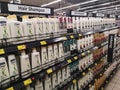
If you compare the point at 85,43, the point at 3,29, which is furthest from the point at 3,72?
the point at 85,43

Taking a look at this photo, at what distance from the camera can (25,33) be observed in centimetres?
170

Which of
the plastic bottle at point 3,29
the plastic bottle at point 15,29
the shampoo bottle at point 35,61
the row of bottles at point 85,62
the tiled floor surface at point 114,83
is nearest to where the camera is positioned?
the plastic bottle at point 3,29

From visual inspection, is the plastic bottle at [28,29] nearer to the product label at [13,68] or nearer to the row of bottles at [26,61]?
the row of bottles at [26,61]

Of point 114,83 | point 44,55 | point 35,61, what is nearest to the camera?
point 35,61

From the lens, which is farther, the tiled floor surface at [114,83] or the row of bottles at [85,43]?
the tiled floor surface at [114,83]

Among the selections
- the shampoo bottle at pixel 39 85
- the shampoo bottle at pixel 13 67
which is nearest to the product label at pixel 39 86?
the shampoo bottle at pixel 39 85

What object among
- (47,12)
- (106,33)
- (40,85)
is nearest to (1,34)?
(40,85)

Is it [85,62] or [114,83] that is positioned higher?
[85,62]

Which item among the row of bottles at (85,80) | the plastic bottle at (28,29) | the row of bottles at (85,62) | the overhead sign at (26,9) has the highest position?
the overhead sign at (26,9)

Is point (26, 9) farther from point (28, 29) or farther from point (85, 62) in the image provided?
point (85, 62)

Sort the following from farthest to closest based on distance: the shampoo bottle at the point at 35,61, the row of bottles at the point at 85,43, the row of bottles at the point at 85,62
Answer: the row of bottles at the point at 85,62 < the row of bottles at the point at 85,43 < the shampoo bottle at the point at 35,61

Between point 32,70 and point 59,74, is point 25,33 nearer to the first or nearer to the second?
point 32,70

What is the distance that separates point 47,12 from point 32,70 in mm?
1085

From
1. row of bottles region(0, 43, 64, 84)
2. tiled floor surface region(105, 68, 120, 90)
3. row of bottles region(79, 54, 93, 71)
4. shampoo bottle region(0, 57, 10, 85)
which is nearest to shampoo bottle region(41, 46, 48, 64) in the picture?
row of bottles region(0, 43, 64, 84)
